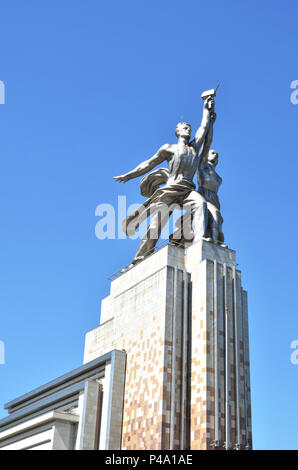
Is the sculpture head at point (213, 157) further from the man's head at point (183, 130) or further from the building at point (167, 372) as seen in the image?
the building at point (167, 372)

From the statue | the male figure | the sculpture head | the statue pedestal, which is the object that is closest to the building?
the statue pedestal

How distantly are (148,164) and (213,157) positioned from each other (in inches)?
145

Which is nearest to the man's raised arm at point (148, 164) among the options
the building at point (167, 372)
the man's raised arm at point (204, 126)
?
the man's raised arm at point (204, 126)

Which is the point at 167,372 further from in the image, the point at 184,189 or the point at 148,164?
the point at 148,164

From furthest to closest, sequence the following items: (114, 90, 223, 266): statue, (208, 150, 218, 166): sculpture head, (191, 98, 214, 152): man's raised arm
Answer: (208, 150, 218, 166): sculpture head
(191, 98, 214, 152): man's raised arm
(114, 90, 223, 266): statue

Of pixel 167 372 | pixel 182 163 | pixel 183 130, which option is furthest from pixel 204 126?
pixel 167 372

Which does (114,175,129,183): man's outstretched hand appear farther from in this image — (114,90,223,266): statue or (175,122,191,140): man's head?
(175,122,191,140): man's head

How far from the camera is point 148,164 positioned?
35.6 meters

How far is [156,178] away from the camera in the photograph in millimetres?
35562

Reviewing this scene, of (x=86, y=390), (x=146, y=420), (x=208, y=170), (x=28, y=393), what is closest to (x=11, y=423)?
(x=28, y=393)

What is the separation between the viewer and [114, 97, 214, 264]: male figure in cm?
3375

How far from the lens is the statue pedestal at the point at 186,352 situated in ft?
87.3
